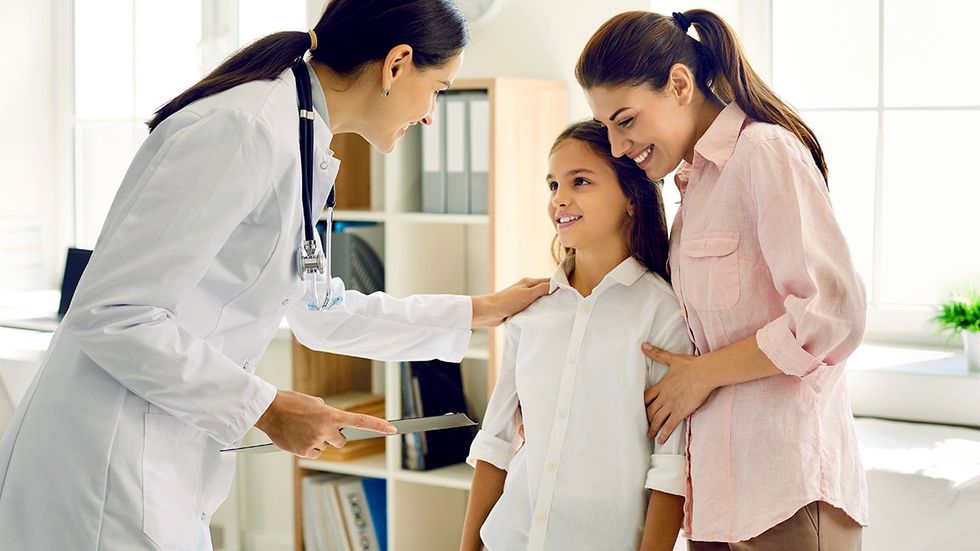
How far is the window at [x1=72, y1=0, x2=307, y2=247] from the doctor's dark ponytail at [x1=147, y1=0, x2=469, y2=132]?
7.95ft

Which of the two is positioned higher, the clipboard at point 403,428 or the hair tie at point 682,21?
the hair tie at point 682,21

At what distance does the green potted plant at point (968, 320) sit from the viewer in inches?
95.6

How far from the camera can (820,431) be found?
140 cm

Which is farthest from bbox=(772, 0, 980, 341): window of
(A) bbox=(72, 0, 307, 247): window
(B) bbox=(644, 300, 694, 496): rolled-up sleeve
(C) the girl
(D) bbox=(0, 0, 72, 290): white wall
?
(D) bbox=(0, 0, 72, 290): white wall

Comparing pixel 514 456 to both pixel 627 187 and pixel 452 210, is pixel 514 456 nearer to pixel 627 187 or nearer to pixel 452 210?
pixel 627 187

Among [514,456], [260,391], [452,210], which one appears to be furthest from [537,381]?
[452,210]

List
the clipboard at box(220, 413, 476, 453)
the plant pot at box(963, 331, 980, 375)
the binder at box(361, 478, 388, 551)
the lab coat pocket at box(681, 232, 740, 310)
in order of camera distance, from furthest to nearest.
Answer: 1. the binder at box(361, 478, 388, 551)
2. the plant pot at box(963, 331, 980, 375)
3. the lab coat pocket at box(681, 232, 740, 310)
4. the clipboard at box(220, 413, 476, 453)

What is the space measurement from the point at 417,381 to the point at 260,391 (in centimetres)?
146

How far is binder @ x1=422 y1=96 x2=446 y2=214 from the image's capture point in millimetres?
2523

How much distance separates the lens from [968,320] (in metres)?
2.44

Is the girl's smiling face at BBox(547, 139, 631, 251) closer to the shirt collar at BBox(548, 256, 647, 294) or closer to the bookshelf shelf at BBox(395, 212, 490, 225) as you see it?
the shirt collar at BBox(548, 256, 647, 294)

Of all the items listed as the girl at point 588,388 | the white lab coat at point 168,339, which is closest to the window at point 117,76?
the girl at point 588,388

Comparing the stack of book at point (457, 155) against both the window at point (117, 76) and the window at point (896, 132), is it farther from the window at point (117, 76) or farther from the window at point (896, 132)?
the window at point (117, 76)

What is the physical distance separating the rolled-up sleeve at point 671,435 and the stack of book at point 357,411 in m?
1.34
